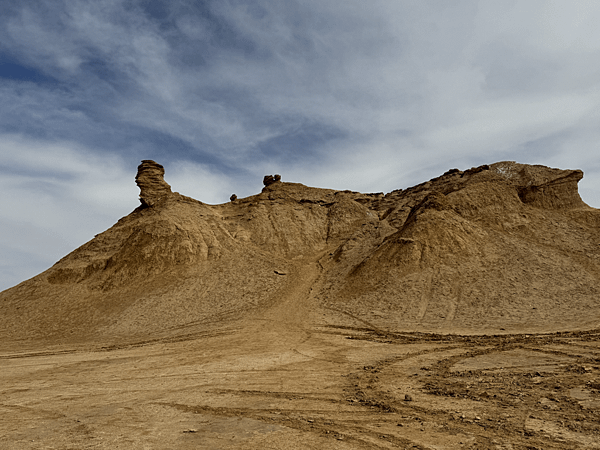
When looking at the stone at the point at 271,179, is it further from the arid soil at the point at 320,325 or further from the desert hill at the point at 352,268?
the desert hill at the point at 352,268

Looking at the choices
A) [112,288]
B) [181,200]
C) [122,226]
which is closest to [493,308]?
[112,288]

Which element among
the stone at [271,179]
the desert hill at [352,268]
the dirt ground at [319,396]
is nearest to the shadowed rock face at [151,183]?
the desert hill at [352,268]

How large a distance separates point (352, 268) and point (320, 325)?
10381mm

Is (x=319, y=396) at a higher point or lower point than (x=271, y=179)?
lower

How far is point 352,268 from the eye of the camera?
108 ft

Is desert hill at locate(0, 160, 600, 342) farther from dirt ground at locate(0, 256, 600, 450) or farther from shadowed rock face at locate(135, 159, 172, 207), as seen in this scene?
dirt ground at locate(0, 256, 600, 450)

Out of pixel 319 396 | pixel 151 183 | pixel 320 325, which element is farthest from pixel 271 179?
pixel 319 396

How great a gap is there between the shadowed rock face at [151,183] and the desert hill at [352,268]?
0.17 m

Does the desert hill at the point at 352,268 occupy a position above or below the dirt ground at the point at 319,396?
above

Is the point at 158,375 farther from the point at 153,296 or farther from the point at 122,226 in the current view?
the point at 122,226

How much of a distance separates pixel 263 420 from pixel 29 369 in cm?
1275

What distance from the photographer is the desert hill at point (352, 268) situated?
23781 mm

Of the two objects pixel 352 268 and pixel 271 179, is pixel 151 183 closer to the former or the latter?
pixel 271 179

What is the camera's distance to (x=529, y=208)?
3428 centimetres
